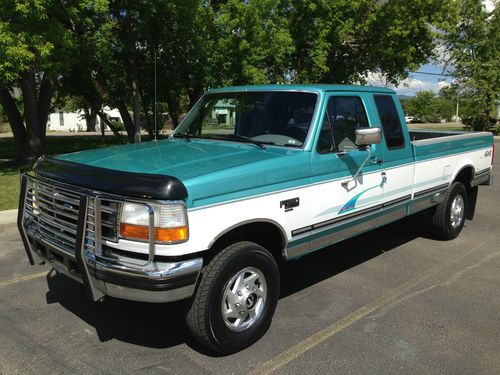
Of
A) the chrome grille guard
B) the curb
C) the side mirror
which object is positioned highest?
the side mirror

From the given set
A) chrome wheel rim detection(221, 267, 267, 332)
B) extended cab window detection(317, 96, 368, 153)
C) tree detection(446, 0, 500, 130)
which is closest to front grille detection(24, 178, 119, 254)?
chrome wheel rim detection(221, 267, 267, 332)

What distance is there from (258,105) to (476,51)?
3651 cm

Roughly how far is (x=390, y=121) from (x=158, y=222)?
125 inches

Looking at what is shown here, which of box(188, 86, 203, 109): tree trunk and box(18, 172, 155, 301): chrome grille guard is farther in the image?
box(188, 86, 203, 109): tree trunk

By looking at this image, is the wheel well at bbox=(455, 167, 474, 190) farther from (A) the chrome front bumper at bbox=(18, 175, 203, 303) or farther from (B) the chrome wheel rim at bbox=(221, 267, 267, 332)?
(A) the chrome front bumper at bbox=(18, 175, 203, 303)

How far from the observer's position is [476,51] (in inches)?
1406

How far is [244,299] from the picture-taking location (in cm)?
357

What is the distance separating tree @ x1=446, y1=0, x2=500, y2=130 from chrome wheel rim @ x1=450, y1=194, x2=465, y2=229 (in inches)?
1233

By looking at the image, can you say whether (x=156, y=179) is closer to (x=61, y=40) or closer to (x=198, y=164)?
(x=198, y=164)

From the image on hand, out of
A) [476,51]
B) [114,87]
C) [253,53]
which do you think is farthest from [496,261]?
[476,51]

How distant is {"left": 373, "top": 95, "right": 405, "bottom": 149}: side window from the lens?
512 centimetres

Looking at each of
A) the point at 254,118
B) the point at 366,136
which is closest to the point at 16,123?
the point at 254,118

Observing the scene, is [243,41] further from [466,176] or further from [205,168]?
[205,168]

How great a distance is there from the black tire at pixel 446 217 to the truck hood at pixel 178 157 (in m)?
3.38
